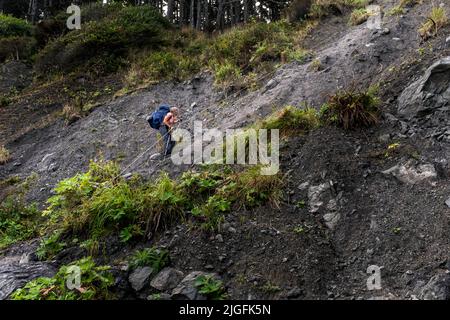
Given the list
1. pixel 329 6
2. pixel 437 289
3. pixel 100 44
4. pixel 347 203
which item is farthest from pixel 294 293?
pixel 100 44

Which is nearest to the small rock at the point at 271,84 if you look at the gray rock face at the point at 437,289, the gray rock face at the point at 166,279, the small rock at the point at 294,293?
the gray rock face at the point at 166,279

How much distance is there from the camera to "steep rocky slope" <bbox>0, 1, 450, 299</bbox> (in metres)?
5.52

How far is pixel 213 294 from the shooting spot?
5.43 metres

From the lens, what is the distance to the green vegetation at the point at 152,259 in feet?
19.6

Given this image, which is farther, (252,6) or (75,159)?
(252,6)

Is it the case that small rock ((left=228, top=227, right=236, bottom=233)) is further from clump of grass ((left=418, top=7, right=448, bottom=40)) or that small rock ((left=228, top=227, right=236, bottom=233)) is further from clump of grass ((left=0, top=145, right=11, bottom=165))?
clump of grass ((left=0, top=145, right=11, bottom=165))

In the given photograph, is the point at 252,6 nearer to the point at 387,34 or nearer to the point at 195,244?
the point at 387,34

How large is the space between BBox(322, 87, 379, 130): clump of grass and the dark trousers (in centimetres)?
333

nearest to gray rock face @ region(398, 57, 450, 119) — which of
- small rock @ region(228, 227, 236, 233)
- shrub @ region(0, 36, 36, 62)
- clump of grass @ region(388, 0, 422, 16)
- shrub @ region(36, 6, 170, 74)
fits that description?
small rock @ region(228, 227, 236, 233)

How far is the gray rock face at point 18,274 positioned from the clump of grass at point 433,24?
8.41m

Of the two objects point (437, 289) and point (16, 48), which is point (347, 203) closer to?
point (437, 289)

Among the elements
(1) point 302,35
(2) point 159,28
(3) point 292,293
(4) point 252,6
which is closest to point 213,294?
(3) point 292,293

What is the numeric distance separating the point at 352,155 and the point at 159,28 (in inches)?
442

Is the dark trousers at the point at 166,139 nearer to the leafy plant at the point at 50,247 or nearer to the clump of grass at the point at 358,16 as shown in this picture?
the leafy plant at the point at 50,247
